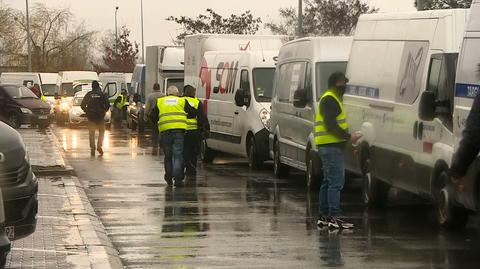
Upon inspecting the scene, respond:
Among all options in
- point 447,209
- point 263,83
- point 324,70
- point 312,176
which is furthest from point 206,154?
point 447,209

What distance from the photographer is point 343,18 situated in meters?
47.3

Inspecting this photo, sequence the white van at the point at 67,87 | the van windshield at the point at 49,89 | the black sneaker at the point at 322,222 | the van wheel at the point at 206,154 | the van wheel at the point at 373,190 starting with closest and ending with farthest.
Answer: the black sneaker at the point at 322,222 < the van wheel at the point at 373,190 < the van wheel at the point at 206,154 < the white van at the point at 67,87 < the van windshield at the point at 49,89

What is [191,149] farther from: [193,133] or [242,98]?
[242,98]

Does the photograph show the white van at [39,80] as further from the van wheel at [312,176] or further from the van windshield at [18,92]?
the van wheel at [312,176]

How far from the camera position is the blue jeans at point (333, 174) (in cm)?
1174

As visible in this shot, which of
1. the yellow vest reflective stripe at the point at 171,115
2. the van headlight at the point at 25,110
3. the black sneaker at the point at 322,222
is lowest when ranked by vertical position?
the van headlight at the point at 25,110

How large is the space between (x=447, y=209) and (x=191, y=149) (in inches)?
302

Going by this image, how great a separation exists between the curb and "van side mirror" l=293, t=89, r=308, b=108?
3.67 m

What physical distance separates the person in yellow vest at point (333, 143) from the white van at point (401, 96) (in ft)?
3.12

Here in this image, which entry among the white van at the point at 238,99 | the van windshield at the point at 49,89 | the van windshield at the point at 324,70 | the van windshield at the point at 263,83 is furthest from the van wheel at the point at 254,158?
the van windshield at the point at 49,89

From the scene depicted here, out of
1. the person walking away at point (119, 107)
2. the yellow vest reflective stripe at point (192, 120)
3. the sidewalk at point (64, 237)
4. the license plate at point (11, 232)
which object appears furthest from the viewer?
the person walking away at point (119, 107)

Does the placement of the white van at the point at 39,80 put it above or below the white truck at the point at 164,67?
below

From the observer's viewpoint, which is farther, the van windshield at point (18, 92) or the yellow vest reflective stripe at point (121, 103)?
the yellow vest reflective stripe at point (121, 103)

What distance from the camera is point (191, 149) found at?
59.9ft
